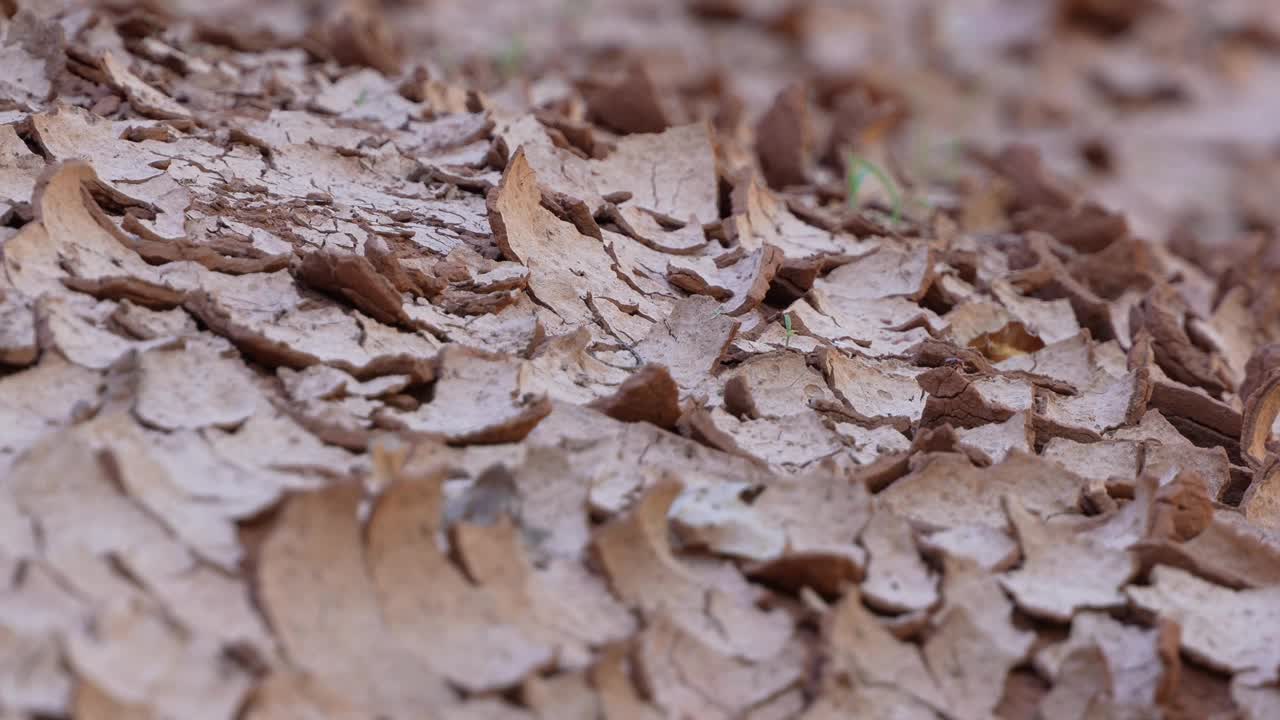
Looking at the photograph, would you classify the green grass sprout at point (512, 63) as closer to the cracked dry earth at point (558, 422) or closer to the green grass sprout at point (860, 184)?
the cracked dry earth at point (558, 422)

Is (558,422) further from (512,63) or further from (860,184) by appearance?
(512,63)

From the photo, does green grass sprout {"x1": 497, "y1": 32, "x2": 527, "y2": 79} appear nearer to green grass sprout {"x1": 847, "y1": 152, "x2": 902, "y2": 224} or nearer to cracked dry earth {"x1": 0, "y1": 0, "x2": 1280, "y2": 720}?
cracked dry earth {"x1": 0, "y1": 0, "x2": 1280, "y2": 720}

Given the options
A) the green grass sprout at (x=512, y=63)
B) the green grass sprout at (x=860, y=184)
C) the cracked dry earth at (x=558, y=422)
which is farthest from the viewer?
the green grass sprout at (x=512, y=63)

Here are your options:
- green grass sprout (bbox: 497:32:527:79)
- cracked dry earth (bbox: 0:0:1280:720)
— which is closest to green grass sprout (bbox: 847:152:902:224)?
cracked dry earth (bbox: 0:0:1280:720)

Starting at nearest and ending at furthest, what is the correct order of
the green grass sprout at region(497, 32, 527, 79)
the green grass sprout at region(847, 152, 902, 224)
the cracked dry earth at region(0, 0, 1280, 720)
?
the cracked dry earth at region(0, 0, 1280, 720), the green grass sprout at region(847, 152, 902, 224), the green grass sprout at region(497, 32, 527, 79)

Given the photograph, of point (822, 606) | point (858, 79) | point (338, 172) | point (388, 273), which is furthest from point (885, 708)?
point (858, 79)

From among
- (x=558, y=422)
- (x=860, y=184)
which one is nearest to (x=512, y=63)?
(x=860, y=184)

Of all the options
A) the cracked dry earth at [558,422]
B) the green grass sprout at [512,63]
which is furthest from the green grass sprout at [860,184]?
the green grass sprout at [512,63]

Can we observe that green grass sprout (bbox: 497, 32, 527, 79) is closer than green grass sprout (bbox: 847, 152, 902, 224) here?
No

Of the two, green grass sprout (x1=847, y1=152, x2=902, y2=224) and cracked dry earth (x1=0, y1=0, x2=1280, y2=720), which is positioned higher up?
cracked dry earth (x1=0, y1=0, x2=1280, y2=720)
